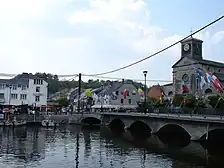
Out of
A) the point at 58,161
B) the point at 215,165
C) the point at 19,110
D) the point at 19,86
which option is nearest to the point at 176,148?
the point at 215,165

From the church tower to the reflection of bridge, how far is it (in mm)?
40721

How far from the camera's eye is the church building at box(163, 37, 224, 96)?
101188 mm

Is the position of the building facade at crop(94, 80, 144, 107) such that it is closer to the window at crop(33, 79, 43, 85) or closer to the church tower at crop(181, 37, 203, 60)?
the window at crop(33, 79, 43, 85)

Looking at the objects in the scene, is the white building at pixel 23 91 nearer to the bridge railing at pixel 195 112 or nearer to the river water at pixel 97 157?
the bridge railing at pixel 195 112

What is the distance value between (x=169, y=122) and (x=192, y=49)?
60.8 meters

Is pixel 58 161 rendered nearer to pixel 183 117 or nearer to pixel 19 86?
pixel 183 117

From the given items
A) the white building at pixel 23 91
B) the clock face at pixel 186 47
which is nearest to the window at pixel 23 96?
the white building at pixel 23 91

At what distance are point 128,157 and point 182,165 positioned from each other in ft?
20.6

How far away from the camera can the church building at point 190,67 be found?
10119 cm

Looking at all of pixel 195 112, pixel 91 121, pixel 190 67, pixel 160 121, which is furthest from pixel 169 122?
pixel 190 67

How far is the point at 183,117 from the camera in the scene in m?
48.0

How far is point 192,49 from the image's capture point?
10844 centimetres

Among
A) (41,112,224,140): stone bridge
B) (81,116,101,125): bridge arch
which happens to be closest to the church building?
(81,116,101,125): bridge arch

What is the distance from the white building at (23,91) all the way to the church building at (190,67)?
139 ft
